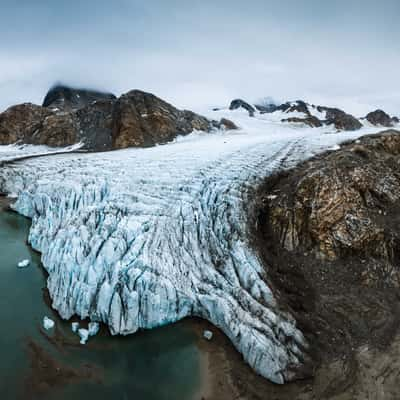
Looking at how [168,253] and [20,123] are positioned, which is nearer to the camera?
[168,253]

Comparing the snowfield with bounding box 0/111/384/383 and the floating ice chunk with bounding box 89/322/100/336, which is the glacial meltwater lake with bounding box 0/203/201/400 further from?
the snowfield with bounding box 0/111/384/383

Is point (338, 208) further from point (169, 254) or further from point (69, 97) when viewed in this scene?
point (69, 97)

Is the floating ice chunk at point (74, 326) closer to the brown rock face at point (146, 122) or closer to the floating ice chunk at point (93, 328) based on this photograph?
the floating ice chunk at point (93, 328)

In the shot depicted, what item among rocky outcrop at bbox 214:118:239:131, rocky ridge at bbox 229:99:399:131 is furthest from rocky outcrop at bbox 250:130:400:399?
rocky ridge at bbox 229:99:399:131

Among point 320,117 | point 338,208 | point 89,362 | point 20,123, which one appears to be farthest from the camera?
point 320,117

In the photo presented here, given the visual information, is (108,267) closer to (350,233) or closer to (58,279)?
(58,279)

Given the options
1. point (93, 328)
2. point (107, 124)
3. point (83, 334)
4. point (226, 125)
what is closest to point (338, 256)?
point (93, 328)

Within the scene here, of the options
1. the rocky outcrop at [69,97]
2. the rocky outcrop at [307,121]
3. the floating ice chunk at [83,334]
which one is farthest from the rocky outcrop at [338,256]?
the rocky outcrop at [69,97]

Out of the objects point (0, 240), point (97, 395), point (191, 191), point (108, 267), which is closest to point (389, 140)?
point (191, 191)
